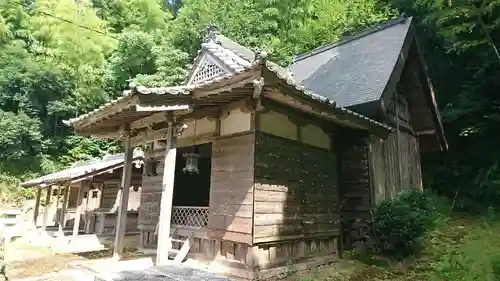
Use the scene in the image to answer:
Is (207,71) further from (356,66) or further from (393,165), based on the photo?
(393,165)

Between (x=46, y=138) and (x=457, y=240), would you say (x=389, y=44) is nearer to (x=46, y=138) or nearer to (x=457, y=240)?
(x=457, y=240)

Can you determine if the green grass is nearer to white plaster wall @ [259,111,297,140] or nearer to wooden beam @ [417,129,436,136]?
white plaster wall @ [259,111,297,140]

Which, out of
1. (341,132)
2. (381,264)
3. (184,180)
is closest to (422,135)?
(341,132)

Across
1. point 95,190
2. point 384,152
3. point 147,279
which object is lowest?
point 147,279

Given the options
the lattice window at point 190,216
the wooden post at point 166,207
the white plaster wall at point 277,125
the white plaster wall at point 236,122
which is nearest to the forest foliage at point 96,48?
the white plaster wall at point 277,125

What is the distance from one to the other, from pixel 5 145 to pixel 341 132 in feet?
68.2

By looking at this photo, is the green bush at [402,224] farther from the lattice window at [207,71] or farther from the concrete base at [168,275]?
the concrete base at [168,275]

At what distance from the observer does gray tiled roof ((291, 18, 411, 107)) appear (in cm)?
880

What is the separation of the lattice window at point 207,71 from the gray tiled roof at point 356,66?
3.15 metres

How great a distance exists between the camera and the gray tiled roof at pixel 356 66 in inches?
347

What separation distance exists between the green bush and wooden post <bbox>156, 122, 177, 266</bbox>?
4393 mm

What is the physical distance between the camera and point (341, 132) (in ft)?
26.5

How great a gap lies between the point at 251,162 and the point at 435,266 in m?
4.00

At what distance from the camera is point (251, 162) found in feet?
19.2
